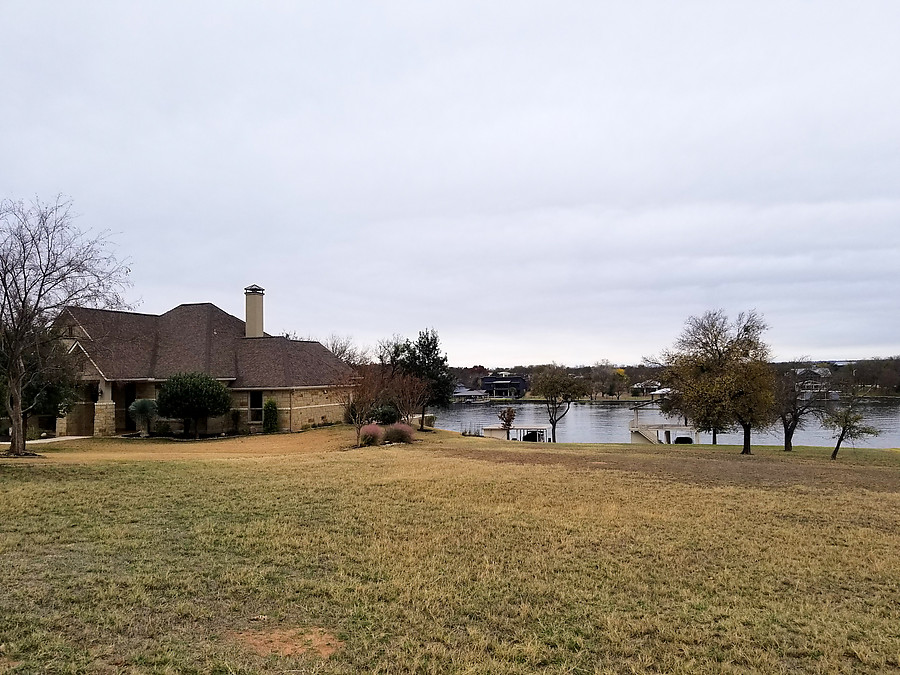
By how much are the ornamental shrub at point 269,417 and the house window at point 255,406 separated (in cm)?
72

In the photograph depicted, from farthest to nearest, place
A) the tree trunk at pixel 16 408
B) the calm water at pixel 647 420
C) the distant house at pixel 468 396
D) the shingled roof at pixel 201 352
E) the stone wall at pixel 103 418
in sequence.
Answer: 1. the distant house at pixel 468 396
2. the calm water at pixel 647 420
3. the shingled roof at pixel 201 352
4. the stone wall at pixel 103 418
5. the tree trunk at pixel 16 408

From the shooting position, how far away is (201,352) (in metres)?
30.7

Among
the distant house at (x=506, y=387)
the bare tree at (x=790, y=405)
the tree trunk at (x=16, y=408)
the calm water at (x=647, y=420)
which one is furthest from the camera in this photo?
the distant house at (x=506, y=387)

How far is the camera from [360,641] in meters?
5.05

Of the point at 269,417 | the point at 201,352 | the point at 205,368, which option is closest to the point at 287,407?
the point at 269,417

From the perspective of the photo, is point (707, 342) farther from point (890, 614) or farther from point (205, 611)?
point (205, 611)

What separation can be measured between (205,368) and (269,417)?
418 cm

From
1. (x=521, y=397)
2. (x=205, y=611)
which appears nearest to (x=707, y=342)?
(x=205, y=611)

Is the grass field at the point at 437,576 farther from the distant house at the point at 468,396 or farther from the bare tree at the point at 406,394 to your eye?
the distant house at the point at 468,396

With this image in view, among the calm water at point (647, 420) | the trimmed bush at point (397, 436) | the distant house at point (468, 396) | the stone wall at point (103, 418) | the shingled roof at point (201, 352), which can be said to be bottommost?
the calm water at point (647, 420)

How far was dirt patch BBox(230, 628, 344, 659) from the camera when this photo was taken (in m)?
4.81

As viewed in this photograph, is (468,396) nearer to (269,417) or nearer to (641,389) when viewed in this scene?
(641,389)

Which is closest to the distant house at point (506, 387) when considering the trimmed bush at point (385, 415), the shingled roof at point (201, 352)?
the trimmed bush at point (385, 415)

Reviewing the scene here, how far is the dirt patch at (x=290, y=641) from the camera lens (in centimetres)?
481
